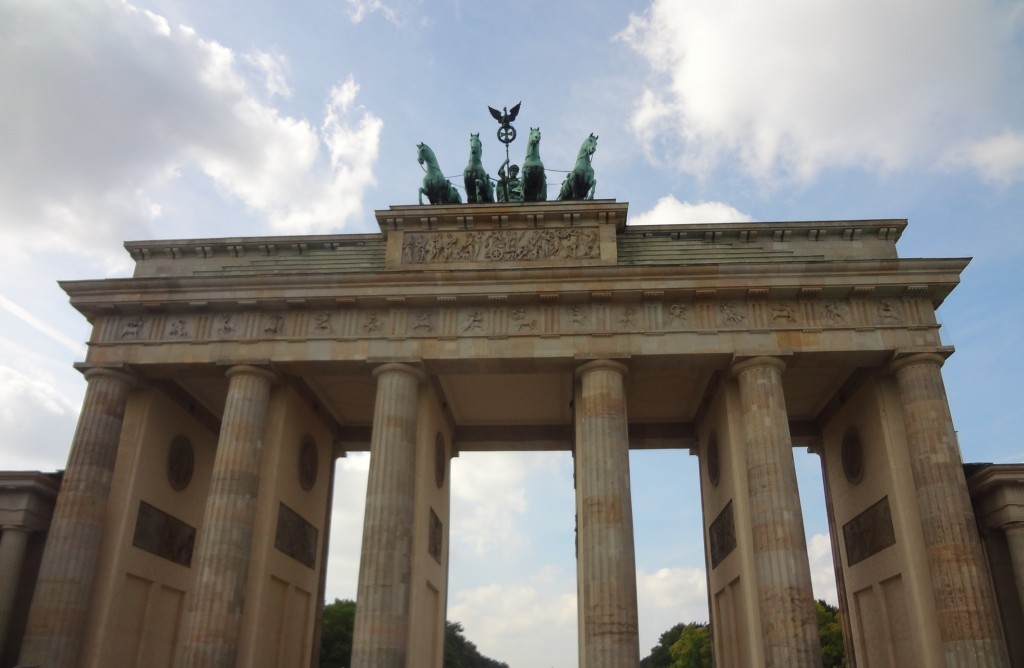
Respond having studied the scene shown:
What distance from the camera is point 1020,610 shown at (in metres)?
20.6

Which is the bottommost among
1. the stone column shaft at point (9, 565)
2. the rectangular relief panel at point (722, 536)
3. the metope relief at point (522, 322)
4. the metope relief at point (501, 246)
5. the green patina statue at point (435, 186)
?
the stone column shaft at point (9, 565)

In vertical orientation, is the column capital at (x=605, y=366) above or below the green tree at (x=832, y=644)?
above

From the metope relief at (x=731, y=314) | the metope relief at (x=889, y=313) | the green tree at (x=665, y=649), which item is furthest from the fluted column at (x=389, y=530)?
the green tree at (x=665, y=649)

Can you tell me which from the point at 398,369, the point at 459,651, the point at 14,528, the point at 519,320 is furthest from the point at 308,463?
the point at 459,651

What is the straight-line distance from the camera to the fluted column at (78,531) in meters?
20.1

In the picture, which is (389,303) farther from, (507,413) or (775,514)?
(775,514)

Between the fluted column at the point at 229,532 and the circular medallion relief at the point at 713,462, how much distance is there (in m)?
14.4

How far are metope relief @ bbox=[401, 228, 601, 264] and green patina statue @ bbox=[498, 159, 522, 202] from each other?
4027 millimetres

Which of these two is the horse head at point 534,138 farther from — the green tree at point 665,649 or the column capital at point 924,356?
the green tree at point 665,649

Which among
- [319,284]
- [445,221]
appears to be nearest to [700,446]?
[445,221]

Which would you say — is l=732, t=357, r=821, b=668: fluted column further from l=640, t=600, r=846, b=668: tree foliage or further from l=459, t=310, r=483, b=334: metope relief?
l=640, t=600, r=846, b=668: tree foliage

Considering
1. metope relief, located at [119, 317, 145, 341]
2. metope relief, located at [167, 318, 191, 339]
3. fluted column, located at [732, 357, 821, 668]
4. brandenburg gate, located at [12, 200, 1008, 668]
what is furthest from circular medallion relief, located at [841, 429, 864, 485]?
metope relief, located at [119, 317, 145, 341]

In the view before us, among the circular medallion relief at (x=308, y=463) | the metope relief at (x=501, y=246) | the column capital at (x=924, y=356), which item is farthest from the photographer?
the circular medallion relief at (x=308, y=463)

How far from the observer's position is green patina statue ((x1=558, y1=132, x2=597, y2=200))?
1055 inches
